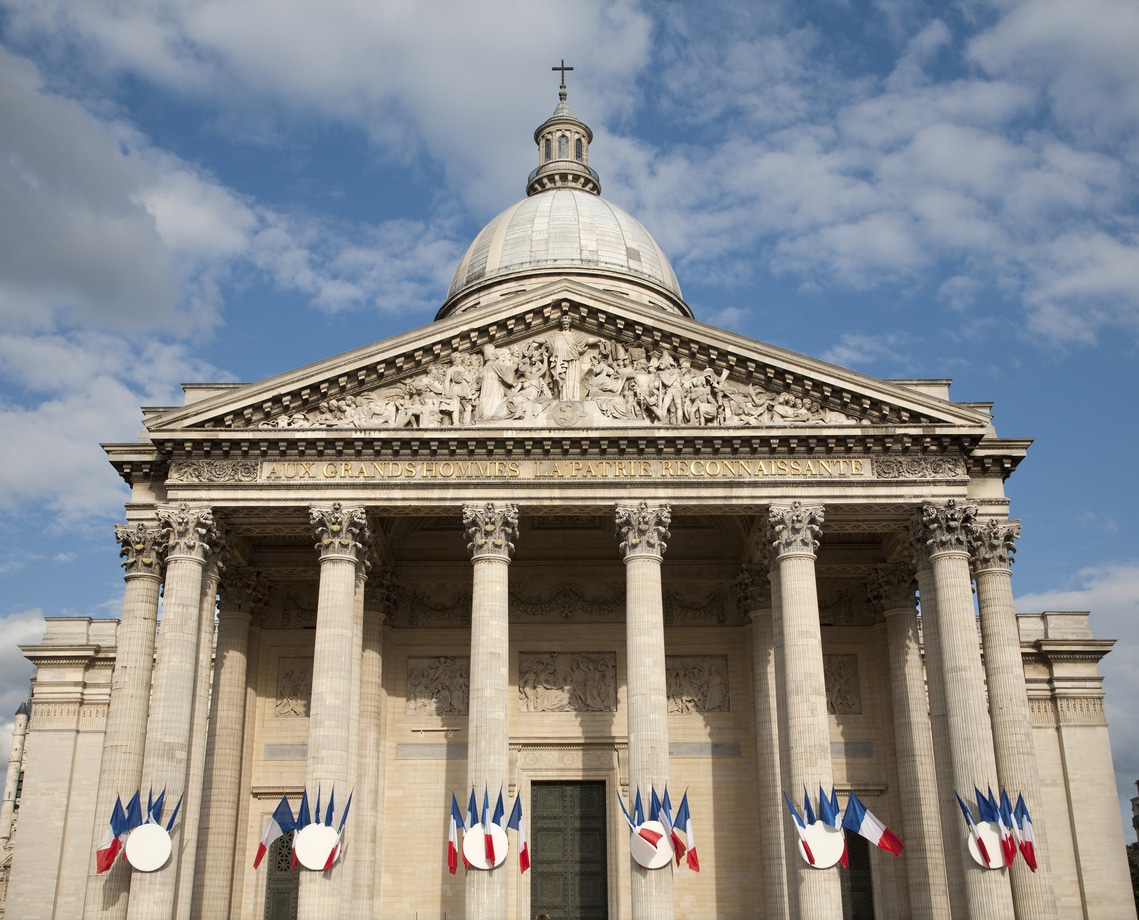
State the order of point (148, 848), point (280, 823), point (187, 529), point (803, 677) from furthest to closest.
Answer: point (187, 529)
point (803, 677)
point (280, 823)
point (148, 848)

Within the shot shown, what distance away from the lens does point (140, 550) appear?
97.2 ft

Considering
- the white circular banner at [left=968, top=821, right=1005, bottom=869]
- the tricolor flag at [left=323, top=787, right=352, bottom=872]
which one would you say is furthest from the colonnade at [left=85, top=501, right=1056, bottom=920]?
the white circular banner at [left=968, top=821, right=1005, bottom=869]

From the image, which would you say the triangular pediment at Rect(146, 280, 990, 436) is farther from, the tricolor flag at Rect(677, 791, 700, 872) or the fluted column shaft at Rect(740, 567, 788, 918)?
the tricolor flag at Rect(677, 791, 700, 872)

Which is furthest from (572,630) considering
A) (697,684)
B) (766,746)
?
(766,746)

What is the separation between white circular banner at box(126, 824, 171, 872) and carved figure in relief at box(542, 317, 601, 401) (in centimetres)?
1375

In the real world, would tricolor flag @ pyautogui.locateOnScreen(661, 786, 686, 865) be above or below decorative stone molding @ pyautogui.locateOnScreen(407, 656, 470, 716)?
below

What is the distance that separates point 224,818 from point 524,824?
309 inches

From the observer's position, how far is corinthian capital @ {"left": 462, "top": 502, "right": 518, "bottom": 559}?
29125 millimetres

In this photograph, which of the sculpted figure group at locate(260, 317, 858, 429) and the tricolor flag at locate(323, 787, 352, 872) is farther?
the sculpted figure group at locate(260, 317, 858, 429)

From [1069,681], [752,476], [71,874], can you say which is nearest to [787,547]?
[752,476]

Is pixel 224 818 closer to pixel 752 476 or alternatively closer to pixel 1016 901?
pixel 752 476

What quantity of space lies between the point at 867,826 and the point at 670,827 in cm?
479

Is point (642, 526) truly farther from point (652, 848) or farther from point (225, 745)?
point (225, 745)

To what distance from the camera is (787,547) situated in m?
29.0
